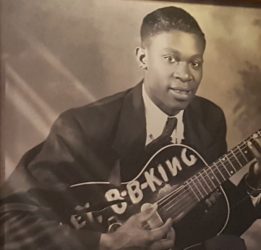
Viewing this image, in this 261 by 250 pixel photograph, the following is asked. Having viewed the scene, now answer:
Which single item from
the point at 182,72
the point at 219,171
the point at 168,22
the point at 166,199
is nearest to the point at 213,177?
the point at 219,171

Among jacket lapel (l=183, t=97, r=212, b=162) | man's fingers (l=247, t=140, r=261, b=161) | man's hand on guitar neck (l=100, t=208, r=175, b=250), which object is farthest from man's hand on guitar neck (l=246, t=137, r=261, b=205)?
man's hand on guitar neck (l=100, t=208, r=175, b=250)

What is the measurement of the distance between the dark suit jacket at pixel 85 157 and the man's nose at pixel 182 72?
6 cm

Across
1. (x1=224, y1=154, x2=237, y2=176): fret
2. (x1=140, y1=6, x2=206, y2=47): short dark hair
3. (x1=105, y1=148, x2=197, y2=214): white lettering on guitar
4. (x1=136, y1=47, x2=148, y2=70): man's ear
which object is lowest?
(x1=224, y1=154, x2=237, y2=176): fret

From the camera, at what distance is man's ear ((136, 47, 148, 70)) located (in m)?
1.04

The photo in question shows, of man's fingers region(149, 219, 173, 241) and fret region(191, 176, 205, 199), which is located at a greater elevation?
fret region(191, 176, 205, 199)

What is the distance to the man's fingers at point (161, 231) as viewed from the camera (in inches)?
39.8

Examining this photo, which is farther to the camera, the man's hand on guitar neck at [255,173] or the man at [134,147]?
the man's hand on guitar neck at [255,173]

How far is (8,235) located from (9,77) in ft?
1.07

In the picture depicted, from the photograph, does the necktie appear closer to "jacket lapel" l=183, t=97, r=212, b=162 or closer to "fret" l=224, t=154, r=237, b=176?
"jacket lapel" l=183, t=97, r=212, b=162

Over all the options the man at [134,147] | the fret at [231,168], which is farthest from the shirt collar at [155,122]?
the fret at [231,168]

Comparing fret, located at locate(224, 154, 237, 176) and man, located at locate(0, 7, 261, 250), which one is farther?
fret, located at locate(224, 154, 237, 176)

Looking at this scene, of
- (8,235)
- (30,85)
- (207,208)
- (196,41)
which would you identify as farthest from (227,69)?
(8,235)

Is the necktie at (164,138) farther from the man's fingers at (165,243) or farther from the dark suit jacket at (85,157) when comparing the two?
A: the man's fingers at (165,243)

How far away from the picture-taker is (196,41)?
108cm
